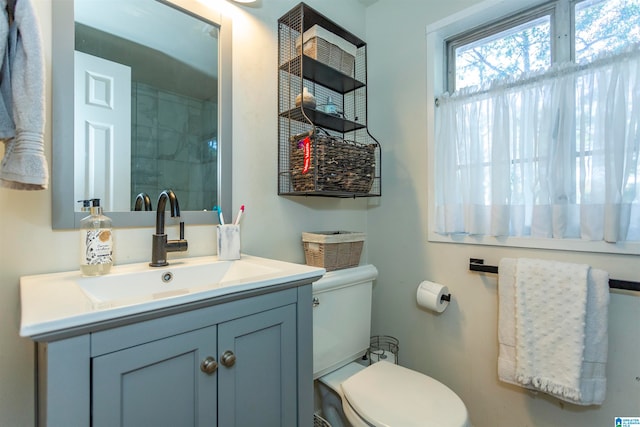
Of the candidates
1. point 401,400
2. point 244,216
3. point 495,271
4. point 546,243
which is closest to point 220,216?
point 244,216

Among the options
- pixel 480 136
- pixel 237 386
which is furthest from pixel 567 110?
pixel 237 386

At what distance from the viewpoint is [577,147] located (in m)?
1.16

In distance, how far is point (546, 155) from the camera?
3.98 feet

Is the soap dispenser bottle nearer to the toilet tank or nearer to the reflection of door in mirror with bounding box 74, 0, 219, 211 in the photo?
the reflection of door in mirror with bounding box 74, 0, 219, 211

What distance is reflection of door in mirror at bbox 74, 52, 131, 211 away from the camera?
921mm

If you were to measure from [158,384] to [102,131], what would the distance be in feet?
2.56

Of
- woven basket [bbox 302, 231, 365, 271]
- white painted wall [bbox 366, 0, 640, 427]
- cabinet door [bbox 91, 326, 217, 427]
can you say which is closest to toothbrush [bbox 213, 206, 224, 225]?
woven basket [bbox 302, 231, 365, 271]

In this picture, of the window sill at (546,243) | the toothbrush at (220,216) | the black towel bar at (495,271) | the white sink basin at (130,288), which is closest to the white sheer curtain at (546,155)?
the window sill at (546,243)

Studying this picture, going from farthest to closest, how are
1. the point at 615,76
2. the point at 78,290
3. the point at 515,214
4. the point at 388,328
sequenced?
the point at 388,328, the point at 515,214, the point at 615,76, the point at 78,290

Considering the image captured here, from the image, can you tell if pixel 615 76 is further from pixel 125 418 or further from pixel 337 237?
pixel 125 418

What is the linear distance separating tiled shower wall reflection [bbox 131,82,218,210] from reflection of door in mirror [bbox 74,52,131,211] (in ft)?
0.10

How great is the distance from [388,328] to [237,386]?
1150mm

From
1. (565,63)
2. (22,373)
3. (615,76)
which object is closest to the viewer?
(22,373)

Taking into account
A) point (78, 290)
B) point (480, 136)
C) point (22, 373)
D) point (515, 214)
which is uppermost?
point (480, 136)
